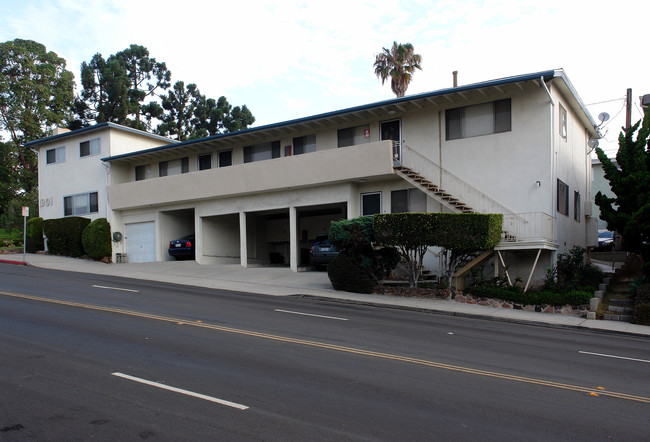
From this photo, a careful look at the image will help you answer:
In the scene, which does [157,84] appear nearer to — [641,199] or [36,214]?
[36,214]

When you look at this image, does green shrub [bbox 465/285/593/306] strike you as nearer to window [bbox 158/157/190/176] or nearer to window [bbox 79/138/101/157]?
window [bbox 158/157/190/176]

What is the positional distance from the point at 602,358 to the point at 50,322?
35.2 ft

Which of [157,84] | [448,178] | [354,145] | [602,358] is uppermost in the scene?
[157,84]

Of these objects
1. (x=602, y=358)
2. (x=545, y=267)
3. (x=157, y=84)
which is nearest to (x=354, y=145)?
(x=545, y=267)

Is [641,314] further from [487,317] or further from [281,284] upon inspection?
[281,284]

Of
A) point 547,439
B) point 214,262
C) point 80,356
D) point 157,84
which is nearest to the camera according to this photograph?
point 547,439

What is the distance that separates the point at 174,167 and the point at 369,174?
13.3 meters

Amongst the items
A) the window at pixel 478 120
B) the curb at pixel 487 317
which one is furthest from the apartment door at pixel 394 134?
the curb at pixel 487 317

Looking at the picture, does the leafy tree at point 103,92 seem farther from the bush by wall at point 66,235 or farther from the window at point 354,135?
the window at point 354,135

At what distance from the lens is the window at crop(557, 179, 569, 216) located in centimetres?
2092

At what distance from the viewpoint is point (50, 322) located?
11.0 m

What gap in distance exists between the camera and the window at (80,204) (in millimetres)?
32188

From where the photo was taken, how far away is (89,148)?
32.3 metres

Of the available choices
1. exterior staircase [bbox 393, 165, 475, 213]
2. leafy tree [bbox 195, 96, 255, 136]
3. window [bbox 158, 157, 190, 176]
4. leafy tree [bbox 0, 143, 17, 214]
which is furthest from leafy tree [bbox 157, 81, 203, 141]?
exterior staircase [bbox 393, 165, 475, 213]
